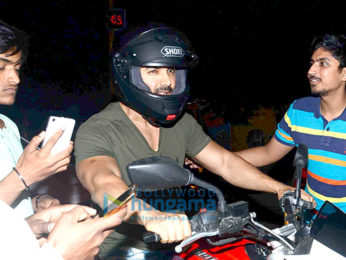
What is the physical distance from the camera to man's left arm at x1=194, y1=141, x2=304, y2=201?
2.69m

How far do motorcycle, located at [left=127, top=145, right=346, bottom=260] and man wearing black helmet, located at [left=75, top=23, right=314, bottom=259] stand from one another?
447 millimetres

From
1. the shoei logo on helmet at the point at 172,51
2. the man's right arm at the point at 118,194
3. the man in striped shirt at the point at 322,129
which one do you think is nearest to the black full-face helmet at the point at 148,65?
the shoei logo on helmet at the point at 172,51

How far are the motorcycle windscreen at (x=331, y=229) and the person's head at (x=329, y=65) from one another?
1982mm

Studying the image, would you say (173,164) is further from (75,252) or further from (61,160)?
(61,160)

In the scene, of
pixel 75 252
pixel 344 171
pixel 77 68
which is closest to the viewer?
pixel 75 252

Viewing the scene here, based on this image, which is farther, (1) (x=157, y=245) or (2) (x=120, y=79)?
(2) (x=120, y=79)

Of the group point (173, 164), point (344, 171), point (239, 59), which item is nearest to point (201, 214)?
point (173, 164)

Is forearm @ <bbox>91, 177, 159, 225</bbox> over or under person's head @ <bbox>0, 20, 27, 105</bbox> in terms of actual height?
under

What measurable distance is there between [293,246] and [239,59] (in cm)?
690

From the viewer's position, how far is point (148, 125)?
2.79m

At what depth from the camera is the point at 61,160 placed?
2.27 metres

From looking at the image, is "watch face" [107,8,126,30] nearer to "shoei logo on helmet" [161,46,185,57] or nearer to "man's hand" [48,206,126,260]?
"shoei logo on helmet" [161,46,185,57]

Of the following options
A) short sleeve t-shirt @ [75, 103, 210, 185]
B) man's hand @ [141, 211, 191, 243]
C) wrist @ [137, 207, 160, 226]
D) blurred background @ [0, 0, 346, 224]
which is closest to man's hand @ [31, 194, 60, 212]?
short sleeve t-shirt @ [75, 103, 210, 185]

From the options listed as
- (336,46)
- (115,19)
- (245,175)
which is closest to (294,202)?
(245,175)
